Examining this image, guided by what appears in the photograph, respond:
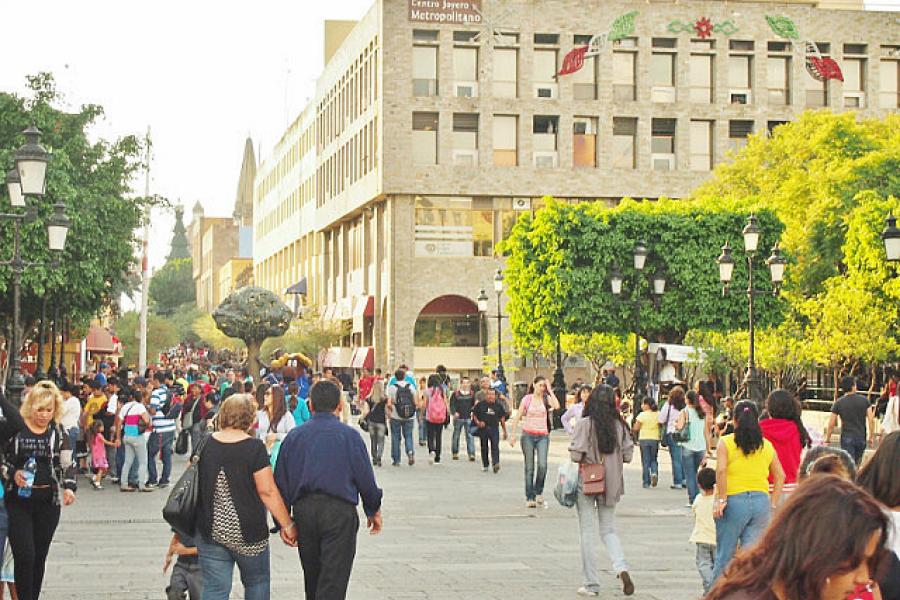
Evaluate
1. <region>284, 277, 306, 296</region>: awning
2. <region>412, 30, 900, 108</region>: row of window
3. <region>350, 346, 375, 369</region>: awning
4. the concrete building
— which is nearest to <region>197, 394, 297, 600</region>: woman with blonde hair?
<region>412, 30, 900, 108</region>: row of window

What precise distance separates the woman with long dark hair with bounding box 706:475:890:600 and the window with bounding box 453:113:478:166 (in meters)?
58.0

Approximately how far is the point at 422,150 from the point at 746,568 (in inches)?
2292

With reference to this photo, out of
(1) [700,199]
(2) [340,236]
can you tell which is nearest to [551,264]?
(1) [700,199]

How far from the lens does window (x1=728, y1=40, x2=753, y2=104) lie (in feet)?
207

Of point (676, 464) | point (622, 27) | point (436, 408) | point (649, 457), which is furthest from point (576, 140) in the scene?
point (676, 464)

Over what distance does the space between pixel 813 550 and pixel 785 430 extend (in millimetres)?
7771

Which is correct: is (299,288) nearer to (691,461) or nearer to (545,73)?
(545,73)

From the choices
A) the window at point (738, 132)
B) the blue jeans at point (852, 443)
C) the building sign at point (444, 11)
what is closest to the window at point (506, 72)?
the building sign at point (444, 11)

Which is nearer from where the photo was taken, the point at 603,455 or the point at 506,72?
the point at 603,455

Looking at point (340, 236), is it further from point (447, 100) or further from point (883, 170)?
point (883, 170)

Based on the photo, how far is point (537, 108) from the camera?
6169cm

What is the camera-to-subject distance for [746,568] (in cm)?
354

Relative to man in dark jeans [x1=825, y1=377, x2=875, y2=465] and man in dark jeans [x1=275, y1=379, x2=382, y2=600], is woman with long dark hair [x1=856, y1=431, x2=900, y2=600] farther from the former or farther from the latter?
man in dark jeans [x1=825, y1=377, x2=875, y2=465]

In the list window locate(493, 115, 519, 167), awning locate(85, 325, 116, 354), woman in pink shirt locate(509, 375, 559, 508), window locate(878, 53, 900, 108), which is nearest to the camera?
woman in pink shirt locate(509, 375, 559, 508)
